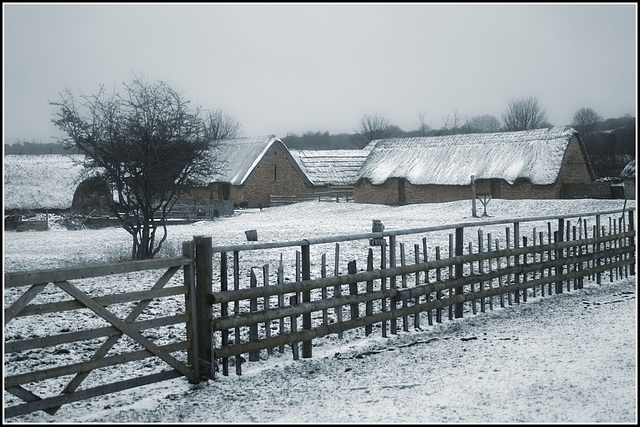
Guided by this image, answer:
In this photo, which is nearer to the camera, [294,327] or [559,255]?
[294,327]

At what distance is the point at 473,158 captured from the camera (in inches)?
1847

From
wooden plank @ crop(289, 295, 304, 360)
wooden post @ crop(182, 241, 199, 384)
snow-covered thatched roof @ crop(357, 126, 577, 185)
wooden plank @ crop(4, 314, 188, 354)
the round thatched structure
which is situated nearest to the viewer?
wooden plank @ crop(4, 314, 188, 354)

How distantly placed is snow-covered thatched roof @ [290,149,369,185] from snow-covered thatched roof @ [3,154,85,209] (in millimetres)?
18310

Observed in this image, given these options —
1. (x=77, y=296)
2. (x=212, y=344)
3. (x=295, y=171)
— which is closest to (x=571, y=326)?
(x=212, y=344)

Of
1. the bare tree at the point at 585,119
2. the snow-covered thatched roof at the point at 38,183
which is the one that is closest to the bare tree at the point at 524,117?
the bare tree at the point at 585,119

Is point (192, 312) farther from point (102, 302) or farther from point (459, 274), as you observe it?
point (459, 274)

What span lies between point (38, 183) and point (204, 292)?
41.3m

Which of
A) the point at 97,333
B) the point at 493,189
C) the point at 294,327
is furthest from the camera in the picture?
the point at 493,189

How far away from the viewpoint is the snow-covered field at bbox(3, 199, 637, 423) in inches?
218

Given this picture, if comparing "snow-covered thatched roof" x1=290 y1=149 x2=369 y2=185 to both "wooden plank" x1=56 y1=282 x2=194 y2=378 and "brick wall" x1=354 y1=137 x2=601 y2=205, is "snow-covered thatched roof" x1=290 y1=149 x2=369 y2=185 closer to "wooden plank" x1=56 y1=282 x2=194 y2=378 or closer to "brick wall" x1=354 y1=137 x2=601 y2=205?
"brick wall" x1=354 y1=137 x2=601 y2=205

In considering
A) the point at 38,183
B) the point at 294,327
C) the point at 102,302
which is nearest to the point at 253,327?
the point at 294,327

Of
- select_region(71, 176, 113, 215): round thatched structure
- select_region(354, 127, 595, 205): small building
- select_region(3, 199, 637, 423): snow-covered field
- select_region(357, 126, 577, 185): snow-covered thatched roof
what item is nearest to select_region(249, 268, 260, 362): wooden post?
select_region(3, 199, 637, 423): snow-covered field

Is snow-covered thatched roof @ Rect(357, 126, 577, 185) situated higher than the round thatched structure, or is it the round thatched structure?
snow-covered thatched roof @ Rect(357, 126, 577, 185)

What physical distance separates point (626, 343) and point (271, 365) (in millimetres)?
4046
